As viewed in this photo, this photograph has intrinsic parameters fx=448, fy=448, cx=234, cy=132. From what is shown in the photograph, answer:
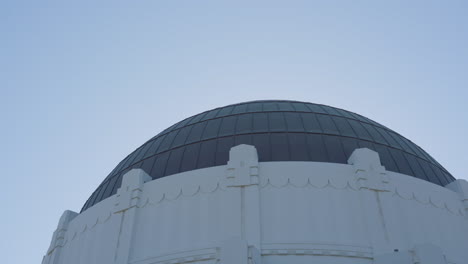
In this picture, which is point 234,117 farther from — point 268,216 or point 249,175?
point 268,216

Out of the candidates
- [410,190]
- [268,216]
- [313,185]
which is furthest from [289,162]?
[410,190]

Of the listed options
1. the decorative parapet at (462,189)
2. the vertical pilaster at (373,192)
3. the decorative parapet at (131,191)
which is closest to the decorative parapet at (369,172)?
the vertical pilaster at (373,192)

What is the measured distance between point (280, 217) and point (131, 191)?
562cm

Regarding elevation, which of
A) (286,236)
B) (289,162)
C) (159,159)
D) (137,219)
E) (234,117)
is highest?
(234,117)

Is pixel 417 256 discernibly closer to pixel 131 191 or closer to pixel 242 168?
pixel 242 168

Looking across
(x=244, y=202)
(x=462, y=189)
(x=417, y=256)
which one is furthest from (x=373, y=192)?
(x=462, y=189)

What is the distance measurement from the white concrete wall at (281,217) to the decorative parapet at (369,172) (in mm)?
36

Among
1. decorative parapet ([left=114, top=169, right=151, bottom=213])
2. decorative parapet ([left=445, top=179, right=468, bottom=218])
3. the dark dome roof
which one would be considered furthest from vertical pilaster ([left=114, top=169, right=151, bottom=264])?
decorative parapet ([left=445, top=179, right=468, bottom=218])

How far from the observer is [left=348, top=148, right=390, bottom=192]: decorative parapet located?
14.7 m

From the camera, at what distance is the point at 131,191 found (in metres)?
16.2

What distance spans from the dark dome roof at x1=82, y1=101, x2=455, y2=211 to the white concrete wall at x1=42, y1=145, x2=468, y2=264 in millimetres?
1266

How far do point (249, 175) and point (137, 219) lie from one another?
4.19 metres

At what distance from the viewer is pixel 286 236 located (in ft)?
44.4

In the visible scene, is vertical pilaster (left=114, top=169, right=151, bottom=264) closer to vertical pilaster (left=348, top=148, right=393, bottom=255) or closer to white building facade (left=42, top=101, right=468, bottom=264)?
white building facade (left=42, top=101, right=468, bottom=264)
